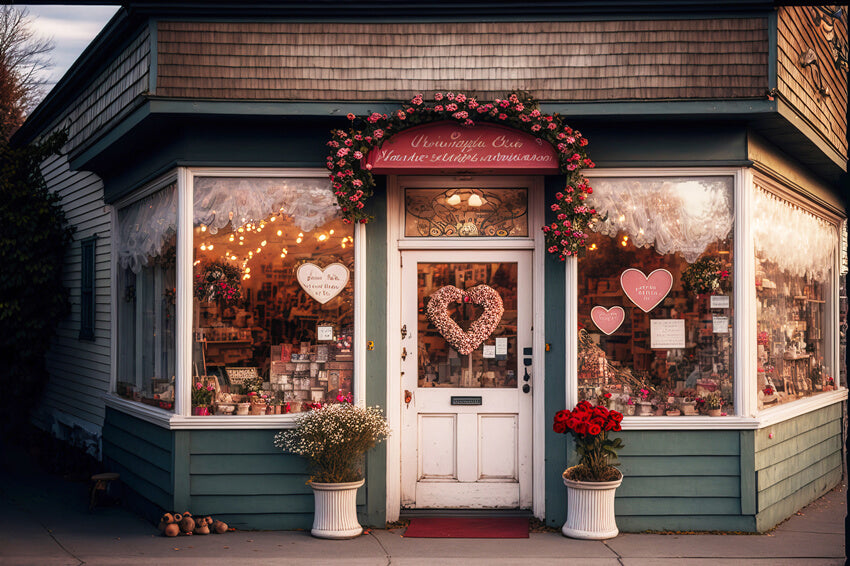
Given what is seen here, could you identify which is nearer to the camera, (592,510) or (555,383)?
(592,510)

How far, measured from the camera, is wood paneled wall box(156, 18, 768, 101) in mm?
6836

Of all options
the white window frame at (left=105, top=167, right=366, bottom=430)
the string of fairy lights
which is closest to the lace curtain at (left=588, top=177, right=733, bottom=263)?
the white window frame at (left=105, top=167, right=366, bottom=430)

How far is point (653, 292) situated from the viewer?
7180 mm

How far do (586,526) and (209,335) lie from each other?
352cm

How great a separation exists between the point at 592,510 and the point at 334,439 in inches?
84.4

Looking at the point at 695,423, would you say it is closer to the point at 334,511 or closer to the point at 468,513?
the point at 468,513

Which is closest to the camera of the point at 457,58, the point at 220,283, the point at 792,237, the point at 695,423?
the point at 457,58

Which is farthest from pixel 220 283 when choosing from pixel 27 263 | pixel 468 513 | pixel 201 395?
pixel 27 263

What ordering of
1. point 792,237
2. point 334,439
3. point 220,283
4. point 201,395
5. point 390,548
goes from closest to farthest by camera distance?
point 390,548 < point 334,439 < point 201,395 < point 220,283 < point 792,237

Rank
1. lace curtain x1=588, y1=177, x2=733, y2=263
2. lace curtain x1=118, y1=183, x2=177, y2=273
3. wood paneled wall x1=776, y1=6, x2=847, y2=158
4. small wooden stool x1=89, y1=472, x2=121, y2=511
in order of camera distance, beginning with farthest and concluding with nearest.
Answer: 1. small wooden stool x1=89, y1=472, x2=121, y2=511
2. lace curtain x1=118, y1=183, x2=177, y2=273
3. lace curtain x1=588, y1=177, x2=733, y2=263
4. wood paneled wall x1=776, y1=6, x2=847, y2=158

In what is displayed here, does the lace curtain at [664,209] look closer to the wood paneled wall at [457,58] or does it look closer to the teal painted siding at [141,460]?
the wood paneled wall at [457,58]

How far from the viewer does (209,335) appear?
7.20 meters

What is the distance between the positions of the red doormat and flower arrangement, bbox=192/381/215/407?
2012 millimetres

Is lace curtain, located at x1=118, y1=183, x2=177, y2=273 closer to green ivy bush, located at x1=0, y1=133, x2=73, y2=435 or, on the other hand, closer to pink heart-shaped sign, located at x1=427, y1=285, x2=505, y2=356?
green ivy bush, located at x1=0, y1=133, x2=73, y2=435
